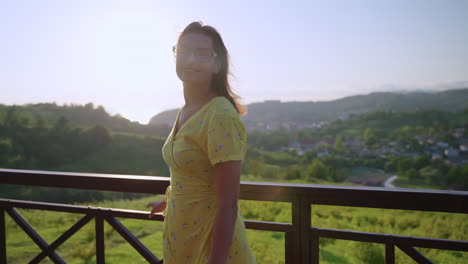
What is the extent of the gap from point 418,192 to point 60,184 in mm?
1679

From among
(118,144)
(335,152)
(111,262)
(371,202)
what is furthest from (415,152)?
(371,202)

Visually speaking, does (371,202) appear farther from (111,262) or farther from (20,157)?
(20,157)

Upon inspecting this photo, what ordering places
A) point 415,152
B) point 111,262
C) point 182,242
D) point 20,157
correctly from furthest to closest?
1. point 415,152
2. point 20,157
3. point 111,262
4. point 182,242

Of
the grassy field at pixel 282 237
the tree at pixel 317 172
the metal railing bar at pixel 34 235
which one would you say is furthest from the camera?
the tree at pixel 317 172

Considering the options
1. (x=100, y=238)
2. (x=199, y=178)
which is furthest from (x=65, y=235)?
(x=199, y=178)

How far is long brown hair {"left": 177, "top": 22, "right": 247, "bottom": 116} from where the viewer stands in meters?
1.13

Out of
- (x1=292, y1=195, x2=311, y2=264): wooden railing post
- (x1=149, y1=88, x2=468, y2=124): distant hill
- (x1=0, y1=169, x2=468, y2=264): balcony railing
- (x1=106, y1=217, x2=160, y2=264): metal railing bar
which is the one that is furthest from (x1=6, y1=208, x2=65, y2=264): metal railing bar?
(x1=149, y1=88, x2=468, y2=124): distant hill

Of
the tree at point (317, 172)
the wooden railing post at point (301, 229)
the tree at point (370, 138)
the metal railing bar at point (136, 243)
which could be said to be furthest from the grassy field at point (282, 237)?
the tree at point (370, 138)

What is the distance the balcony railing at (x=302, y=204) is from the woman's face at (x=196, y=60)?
515 millimetres

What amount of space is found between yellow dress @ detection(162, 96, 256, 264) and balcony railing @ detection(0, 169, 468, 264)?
361 millimetres

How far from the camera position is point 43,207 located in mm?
2008

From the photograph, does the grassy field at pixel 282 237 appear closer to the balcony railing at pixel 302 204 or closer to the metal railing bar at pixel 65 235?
the balcony railing at pixel 302 204

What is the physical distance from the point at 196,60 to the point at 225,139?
0.30m

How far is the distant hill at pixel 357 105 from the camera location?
2505cm
